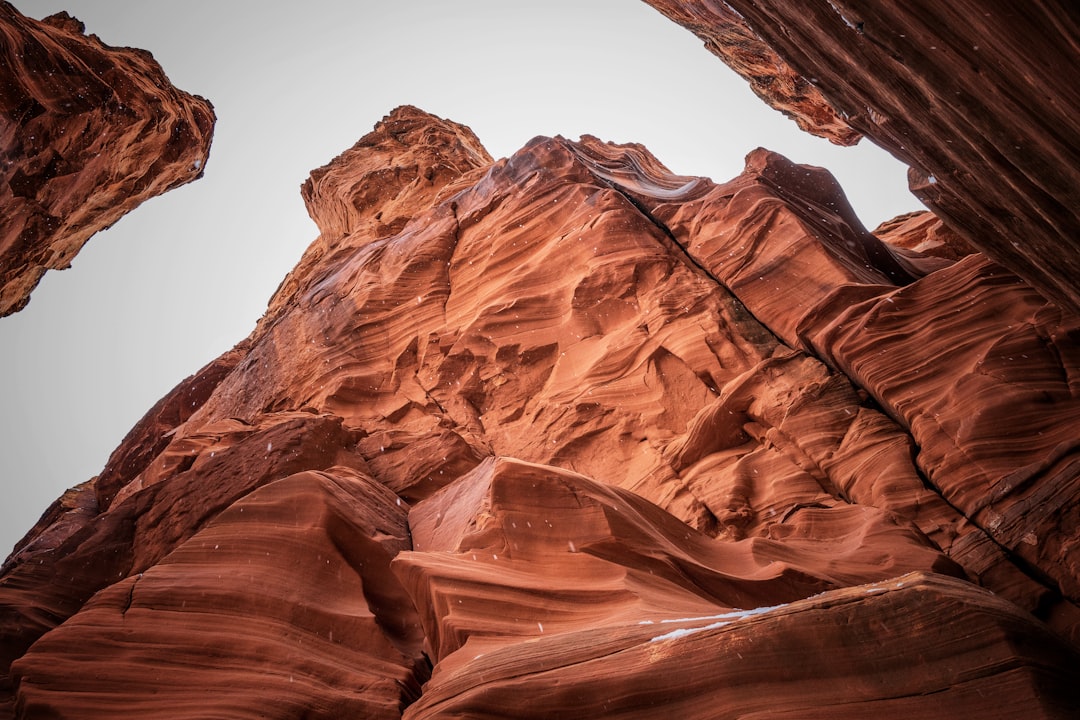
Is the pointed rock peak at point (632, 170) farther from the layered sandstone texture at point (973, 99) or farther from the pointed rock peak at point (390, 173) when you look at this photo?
the layered sandstone texture at point (973, 99)

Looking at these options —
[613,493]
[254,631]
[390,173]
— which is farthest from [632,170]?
[254,631]

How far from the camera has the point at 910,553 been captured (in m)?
9.73

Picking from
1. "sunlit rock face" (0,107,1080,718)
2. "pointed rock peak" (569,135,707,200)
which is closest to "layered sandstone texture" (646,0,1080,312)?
"sunlit rock face" (0,107,1080,718)

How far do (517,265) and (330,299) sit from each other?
18.0ft

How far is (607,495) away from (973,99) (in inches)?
228

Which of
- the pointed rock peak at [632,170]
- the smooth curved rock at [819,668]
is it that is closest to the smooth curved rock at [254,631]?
the smooth curved rock at [819,668]

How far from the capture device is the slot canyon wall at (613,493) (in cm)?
647

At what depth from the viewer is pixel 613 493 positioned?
32.7 feet

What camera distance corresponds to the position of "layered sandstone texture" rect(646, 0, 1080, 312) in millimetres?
6340

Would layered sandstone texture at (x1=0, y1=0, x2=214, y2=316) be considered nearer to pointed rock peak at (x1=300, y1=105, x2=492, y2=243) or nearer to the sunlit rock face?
pointed rock peak at (x1=300, y1=105, x2=492, y2=243)

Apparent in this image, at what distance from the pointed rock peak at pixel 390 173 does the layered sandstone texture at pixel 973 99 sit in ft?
61.5

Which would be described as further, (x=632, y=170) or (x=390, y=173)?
(x=390, y=173)

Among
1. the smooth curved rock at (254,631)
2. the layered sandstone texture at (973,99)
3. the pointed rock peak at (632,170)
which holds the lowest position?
the smooth curved rock at (254,631)

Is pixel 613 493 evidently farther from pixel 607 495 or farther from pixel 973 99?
pixel 973 99
